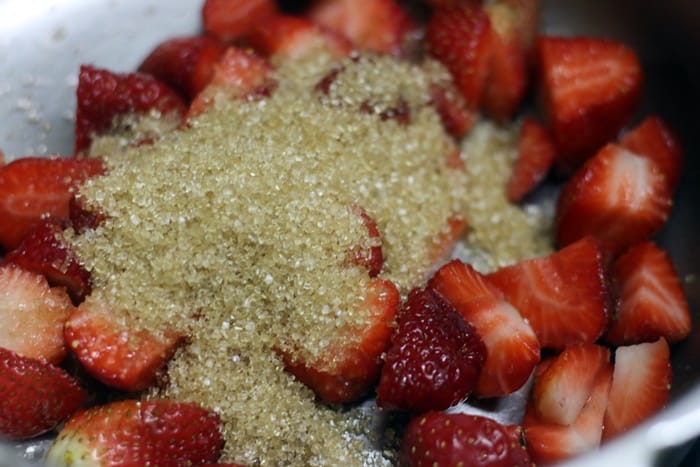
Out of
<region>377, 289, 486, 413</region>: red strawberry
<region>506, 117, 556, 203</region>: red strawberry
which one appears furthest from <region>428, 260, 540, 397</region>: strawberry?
<region>506, 117, 556, 203</region>: red strawberry

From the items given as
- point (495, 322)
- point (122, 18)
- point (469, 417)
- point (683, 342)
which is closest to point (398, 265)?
point (495, 322)

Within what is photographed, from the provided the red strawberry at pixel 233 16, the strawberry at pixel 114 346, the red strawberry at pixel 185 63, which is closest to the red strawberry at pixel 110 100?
the red strawberry at pixel 185 63

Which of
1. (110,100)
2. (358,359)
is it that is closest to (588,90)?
(358,359)

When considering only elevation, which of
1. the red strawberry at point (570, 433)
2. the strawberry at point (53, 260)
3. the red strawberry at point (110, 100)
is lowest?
the red strawberry at point (570, 433)

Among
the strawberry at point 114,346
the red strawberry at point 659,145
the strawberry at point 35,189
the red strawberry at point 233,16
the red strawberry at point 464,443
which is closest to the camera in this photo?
the red strawberry at point 464,443

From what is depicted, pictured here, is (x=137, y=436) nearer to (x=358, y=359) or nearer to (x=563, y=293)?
(x=358, y=359)

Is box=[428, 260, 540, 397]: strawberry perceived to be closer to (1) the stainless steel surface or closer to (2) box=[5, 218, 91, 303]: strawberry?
(1) the stainless steel surface

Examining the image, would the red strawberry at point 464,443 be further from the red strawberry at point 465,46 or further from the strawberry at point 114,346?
the red strawberry at point 465,46
